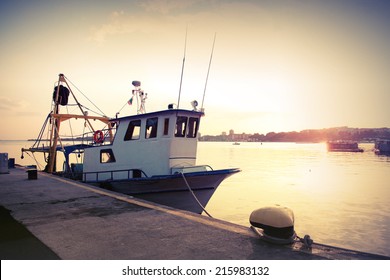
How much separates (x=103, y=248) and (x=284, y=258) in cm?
278

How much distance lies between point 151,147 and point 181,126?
1692 millimetres

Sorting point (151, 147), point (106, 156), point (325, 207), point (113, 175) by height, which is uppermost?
point (151, 147)

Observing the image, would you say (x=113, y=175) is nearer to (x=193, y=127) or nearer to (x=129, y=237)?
(x=193, y=127)

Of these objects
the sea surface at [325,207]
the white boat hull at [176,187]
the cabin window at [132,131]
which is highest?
the cabin window at [132,131]

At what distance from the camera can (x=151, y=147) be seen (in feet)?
40.1

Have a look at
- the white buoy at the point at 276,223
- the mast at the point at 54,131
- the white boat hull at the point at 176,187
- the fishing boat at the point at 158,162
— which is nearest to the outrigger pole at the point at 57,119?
the mast at the point at 54,131

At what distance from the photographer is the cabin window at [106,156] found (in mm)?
13551

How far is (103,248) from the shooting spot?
4.23 metres

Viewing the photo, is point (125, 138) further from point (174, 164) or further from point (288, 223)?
point (288, 223)

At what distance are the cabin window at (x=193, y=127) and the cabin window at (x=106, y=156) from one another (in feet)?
13.8

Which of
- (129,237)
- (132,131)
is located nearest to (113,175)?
(132,131)

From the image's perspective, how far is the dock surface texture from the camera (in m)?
3.96

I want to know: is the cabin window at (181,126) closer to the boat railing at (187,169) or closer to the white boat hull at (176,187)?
the boat railing at (187,169)

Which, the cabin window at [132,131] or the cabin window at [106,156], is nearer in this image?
the cabin window at [132,131]
